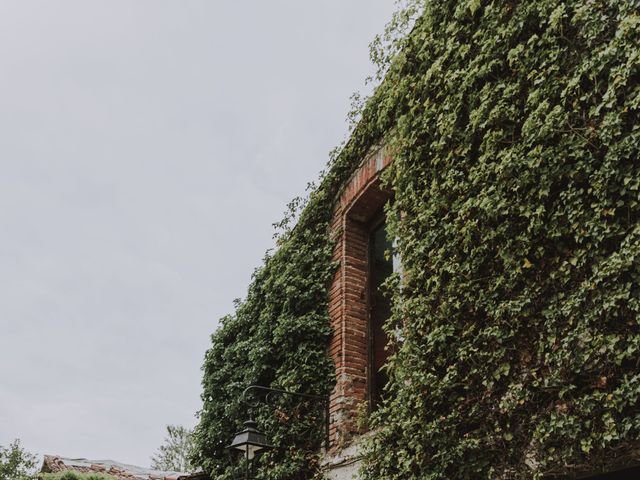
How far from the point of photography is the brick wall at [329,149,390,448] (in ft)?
22.5

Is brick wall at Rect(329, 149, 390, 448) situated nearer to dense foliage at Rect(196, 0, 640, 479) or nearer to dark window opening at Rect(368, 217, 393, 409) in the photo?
dark window opening at Rect(368, 217, 393, 409)

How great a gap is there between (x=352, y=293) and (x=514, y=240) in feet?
10.2

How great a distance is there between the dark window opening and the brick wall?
6 cm

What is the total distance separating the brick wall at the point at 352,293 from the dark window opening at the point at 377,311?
6 centimetres

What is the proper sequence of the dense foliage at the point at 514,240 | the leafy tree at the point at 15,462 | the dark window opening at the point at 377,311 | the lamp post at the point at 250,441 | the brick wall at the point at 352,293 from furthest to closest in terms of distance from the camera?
1. the leafy tree at the point at 15,462
2. the dark window opening at the point at 377,311
3. the brick wall at the point at 352,293
4. the lamp post at the point at 250,441
5. the dense foliage at the point at 514,240

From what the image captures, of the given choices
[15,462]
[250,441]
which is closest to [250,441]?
[250,441]

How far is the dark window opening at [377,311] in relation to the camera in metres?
6.97

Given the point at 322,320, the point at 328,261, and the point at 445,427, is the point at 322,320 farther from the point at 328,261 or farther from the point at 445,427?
the point at 445,427

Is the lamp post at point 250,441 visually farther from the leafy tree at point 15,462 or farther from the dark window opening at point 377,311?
the leafy tree at point 15,462

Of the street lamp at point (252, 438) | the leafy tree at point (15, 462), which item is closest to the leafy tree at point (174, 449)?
the leafy tree at point (15, 462)

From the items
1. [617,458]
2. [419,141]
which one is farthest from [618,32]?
[617,458]

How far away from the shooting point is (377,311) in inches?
289

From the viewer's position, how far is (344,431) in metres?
6.62

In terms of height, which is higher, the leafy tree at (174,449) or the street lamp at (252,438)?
→ the leafy tree at (174,449)
